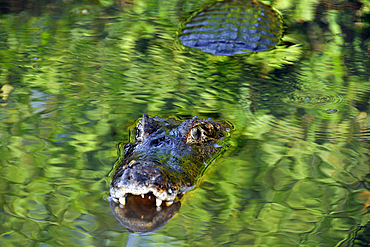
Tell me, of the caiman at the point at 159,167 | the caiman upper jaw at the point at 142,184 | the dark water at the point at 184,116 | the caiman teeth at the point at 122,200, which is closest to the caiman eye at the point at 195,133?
the caiman at the point at 159,167

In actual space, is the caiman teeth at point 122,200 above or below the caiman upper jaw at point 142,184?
below

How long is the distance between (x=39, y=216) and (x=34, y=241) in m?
0.24

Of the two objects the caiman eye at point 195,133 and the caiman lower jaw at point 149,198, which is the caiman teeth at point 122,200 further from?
the caiman eye at point 195,133

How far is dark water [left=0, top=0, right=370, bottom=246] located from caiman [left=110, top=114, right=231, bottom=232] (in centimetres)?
9

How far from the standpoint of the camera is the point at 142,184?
8.21ft

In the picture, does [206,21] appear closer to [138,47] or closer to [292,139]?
[138,47]

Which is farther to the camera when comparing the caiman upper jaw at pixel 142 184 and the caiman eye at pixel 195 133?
the caiman eye at pixel 195 133

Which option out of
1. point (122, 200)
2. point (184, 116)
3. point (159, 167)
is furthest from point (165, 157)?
point (184, 116)

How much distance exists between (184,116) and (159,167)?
1.40 m

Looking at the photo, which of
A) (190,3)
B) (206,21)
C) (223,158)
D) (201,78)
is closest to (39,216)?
(223,158)

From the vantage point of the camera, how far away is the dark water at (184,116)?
8.62 ft

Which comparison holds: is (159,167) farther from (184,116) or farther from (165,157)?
(184,116)

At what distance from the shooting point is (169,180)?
105 inches

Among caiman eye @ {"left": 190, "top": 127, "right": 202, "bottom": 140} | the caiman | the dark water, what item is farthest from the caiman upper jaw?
caiman eye @ {"left": 190, "top": 127, "right": 202, "bottom": 140}
